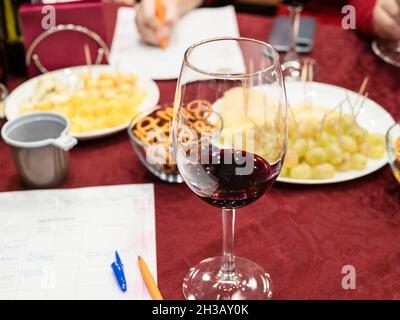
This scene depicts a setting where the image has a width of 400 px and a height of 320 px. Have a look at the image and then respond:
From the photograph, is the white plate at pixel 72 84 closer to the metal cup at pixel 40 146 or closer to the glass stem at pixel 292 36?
the metal cup at pixel 40 146

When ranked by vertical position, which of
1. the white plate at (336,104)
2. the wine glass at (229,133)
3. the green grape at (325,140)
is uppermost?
the wine glass at (229,133)

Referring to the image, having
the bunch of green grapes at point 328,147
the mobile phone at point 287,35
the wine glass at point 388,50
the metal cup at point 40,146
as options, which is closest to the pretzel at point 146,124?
the metal cup at point 40,146

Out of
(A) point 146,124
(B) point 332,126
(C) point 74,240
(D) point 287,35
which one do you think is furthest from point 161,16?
(C) point 74,240

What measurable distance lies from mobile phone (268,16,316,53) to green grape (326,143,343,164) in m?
0.44

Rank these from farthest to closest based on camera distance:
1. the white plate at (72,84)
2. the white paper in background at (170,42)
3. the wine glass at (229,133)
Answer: the white paper in background at (170,42)
the white plate at (72,84)
the wine glass at (229,133)

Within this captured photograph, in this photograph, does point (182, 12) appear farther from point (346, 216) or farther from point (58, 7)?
point (346, 216)

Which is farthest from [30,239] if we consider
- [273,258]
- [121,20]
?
[121,20]

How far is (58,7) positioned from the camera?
44.4 inches

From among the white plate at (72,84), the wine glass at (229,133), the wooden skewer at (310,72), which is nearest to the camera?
the wine glass at (229,133)

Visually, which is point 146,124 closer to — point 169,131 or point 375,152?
point 169,131

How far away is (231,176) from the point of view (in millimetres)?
603

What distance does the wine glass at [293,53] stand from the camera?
3.84 feet

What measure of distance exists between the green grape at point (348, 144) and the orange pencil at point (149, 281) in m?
0.35

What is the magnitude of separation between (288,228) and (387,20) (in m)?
0.64
